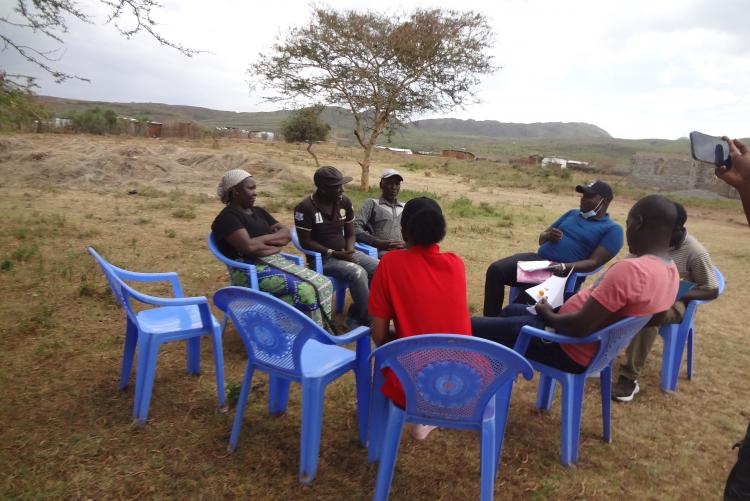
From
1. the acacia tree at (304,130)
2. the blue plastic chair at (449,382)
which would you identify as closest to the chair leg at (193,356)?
the blue plastic chair at (449,382)

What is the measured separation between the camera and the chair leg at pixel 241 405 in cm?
260

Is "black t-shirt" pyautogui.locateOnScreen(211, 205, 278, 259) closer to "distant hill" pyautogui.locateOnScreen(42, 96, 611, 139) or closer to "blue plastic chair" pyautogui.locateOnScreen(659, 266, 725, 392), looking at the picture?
"distant hill" pyautogui.locateOnScreen(42, 96, 611, 139)

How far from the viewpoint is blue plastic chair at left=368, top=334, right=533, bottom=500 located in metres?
1.98

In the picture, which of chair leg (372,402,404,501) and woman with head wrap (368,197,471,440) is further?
woman with head wrap (368,197,471,440)

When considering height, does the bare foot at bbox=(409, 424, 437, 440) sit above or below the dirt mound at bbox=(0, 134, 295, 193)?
below

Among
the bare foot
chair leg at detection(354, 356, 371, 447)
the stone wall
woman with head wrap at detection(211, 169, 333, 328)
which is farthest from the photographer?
the stone wall

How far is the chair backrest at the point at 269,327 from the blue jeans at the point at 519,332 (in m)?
1.21

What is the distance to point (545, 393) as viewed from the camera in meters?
3.29

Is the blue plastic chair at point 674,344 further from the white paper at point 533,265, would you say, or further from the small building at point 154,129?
the small building at point 154,129

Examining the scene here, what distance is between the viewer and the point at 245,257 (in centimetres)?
387

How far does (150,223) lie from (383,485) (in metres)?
7.62

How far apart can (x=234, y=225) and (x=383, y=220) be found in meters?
1.83

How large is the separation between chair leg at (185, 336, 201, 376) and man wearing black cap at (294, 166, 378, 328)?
141cm

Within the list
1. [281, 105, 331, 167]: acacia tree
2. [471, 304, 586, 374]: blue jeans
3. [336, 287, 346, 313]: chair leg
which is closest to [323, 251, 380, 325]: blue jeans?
[336, 287, 346, 313]: chair leg
